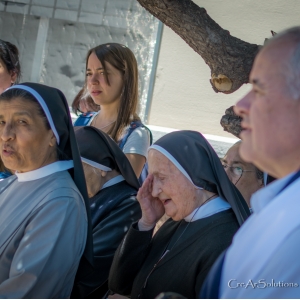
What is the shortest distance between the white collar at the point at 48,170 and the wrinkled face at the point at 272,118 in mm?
1655

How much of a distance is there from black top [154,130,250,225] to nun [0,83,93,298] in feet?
1.89

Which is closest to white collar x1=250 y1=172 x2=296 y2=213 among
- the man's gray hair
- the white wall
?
the man's gray hair

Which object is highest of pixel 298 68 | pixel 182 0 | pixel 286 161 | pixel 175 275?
pixel 182 0

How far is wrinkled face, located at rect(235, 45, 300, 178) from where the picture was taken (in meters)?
1.56

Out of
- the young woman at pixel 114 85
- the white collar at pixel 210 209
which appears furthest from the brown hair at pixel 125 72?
the white collar at pixel 210 209

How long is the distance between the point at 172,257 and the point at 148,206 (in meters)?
0.44

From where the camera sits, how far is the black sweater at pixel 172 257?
2.72 metres

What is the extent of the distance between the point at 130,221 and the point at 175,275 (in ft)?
3.00

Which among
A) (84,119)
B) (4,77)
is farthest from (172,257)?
(4,77)

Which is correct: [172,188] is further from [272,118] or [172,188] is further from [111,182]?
[272,118]

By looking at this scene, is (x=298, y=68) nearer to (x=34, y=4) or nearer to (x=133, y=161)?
(x=133, y=161)

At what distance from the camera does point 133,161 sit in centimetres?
418

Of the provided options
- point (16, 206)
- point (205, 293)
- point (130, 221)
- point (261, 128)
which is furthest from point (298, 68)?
point (130, 221)

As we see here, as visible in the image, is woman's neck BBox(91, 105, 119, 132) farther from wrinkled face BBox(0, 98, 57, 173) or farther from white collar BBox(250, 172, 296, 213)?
white collar BBox(250, 172, 296, 213)
